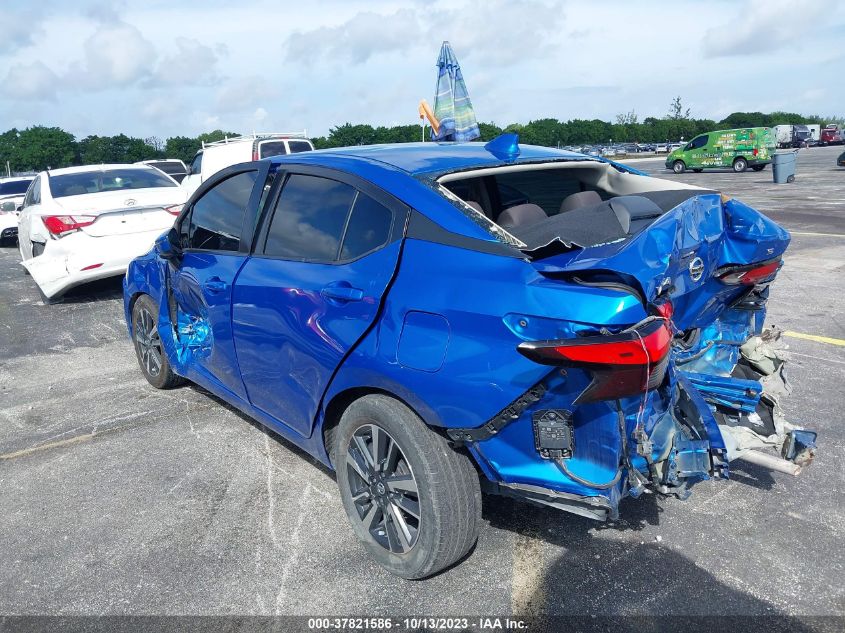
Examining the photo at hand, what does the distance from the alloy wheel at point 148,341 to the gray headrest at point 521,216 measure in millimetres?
2657

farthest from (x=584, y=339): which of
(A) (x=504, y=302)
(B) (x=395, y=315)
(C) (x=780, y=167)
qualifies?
(C) (x=780, y=167)

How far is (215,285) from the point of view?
3.69 m

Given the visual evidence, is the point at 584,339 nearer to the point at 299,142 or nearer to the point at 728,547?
the point at 728,547

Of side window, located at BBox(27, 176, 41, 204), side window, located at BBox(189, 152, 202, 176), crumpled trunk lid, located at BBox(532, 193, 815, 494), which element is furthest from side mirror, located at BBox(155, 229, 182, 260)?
side window, located at BBox(189, 152, 202, 176)

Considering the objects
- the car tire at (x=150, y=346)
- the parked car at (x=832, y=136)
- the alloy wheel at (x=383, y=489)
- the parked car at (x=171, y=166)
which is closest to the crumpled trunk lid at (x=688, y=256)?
the alloy wheel at (x=383, y=489)

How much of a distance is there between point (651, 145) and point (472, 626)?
228ft

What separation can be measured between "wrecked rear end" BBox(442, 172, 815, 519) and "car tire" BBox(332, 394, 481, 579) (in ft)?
0.47

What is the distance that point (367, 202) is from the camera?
2.99 metres

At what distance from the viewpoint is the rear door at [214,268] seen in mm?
3625

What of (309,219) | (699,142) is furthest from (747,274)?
(699,142)

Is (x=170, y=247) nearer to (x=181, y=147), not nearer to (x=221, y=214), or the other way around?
(x=221, y=214)

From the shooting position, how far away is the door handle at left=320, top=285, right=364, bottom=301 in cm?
277

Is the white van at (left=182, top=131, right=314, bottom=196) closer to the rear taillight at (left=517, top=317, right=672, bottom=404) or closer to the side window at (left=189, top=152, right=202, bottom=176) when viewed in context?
the side window at (left=189, top=152, right=202, bottom=176)

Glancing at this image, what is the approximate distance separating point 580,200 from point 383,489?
72.7 inches
